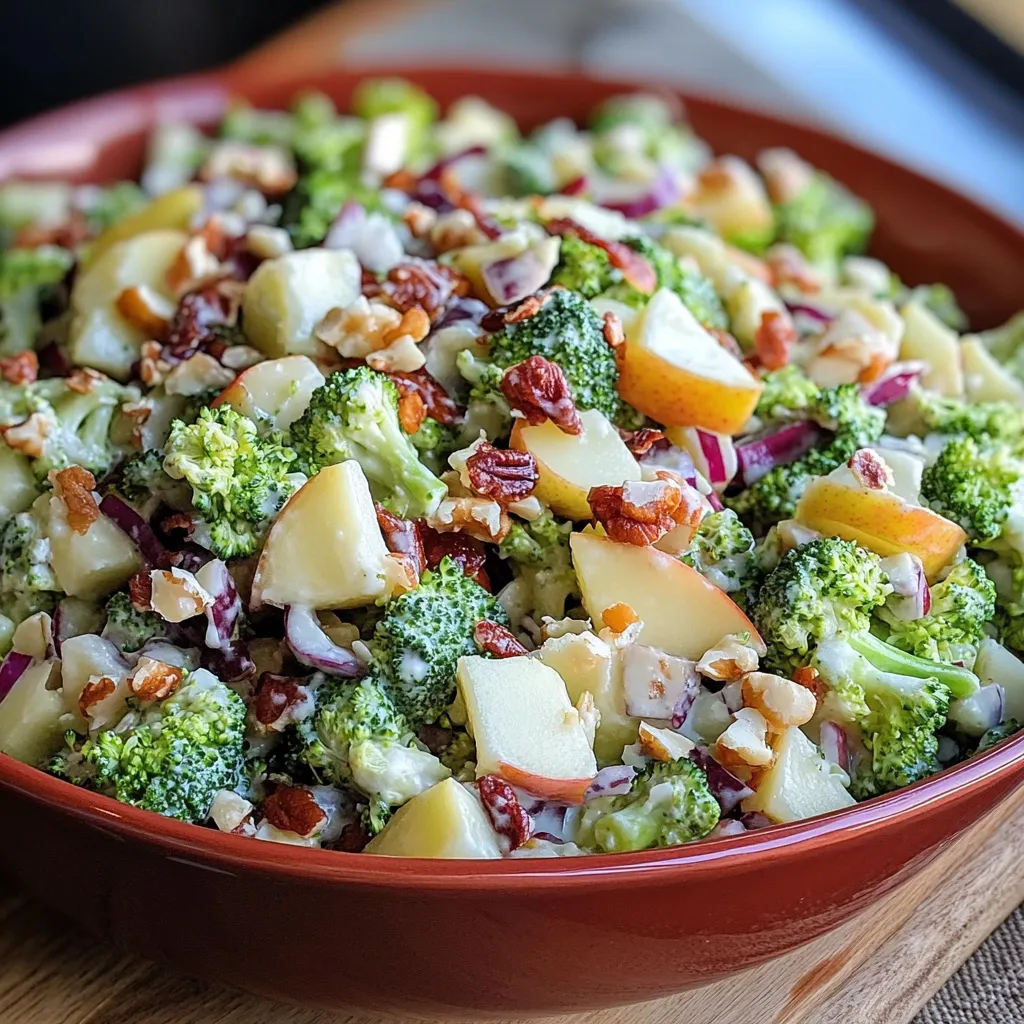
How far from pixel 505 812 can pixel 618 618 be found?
0.97 feet

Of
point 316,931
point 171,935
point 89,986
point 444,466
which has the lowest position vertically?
point 89,986

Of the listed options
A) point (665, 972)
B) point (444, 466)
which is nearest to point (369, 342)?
point (444, 466)

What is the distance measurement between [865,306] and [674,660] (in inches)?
36.9

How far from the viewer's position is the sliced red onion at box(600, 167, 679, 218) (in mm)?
2625

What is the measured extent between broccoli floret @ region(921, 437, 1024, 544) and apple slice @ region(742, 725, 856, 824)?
446 millimetres

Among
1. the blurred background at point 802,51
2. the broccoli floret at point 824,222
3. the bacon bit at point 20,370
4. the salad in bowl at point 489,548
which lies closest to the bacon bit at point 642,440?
the salad in bowl at point 489,548

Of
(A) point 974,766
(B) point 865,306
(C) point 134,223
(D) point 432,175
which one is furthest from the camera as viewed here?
(D) point 432,175

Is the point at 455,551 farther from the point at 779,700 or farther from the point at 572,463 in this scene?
the point at 779,700

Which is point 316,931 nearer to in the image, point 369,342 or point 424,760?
point 424,760

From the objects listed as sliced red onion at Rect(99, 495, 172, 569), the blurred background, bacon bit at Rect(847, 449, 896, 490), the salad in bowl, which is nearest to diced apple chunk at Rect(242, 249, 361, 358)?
the salad in bowl

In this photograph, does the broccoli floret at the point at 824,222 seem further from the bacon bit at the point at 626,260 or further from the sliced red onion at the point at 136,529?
the sliced red onion at the point at 136,529

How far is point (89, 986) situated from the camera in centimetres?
172

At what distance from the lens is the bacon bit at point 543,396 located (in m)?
1.75

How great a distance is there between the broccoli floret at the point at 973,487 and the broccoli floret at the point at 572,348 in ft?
1.57
